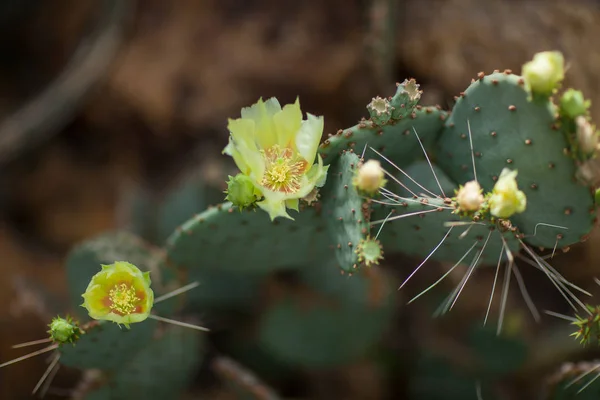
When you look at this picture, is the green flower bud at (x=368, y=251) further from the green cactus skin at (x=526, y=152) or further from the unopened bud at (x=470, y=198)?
the green cactus skin at (x=526, y=152)

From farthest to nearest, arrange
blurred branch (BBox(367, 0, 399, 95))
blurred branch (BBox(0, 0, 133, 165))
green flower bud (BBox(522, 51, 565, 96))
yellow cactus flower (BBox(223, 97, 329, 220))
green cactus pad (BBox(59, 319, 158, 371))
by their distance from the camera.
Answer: blurred branch (BBox(0, 0, 133, 165))
blurred branch (BBox(367, 0, 399, 95))
green cactus pad (BBox(59, 319, 158, 371))
yellow cactus flower (BBox(223, 97, 329, 220))
green flower bud (BBox(522, 51, 565, 96))

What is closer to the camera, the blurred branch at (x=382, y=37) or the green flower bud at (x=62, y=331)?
the green flower bud at (x=62, y=331)

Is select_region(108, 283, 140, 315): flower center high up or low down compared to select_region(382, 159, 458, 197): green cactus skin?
down

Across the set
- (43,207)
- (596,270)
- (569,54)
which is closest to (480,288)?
(596,270)

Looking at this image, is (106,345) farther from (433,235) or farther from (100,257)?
(433,235)

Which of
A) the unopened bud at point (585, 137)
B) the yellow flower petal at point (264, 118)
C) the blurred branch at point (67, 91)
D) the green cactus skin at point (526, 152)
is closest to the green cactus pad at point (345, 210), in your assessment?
the yellow flower petal at point (264, 118)

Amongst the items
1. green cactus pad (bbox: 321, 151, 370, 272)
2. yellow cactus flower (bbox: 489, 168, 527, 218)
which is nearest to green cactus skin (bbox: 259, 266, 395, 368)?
green cactus pad (bbox: 321, 151, 370, 272)

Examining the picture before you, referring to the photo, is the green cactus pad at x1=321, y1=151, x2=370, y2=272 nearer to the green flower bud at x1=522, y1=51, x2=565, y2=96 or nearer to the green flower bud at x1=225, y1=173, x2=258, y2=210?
the green flower bud at x1=225, y1=173, x2=258, y2=210

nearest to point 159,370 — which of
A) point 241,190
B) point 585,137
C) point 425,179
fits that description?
point 241,190
